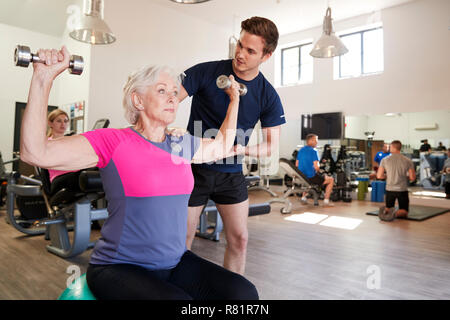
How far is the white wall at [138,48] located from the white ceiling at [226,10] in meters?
0.20

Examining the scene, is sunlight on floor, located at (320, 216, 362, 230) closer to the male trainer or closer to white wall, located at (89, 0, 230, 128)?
the male trainer

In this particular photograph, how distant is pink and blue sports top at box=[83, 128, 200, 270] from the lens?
95 centimetres

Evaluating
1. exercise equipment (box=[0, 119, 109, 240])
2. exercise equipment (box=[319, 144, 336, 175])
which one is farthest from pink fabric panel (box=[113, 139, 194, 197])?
exercise equipment (box=[319, 144, 336, 175])

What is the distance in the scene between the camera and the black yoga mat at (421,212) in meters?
4.50

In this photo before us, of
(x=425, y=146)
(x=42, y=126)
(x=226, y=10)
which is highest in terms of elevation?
(x=226, y=10)

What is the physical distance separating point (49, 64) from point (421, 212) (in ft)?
17.8

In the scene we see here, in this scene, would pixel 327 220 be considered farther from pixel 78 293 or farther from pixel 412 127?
pixel 78 293

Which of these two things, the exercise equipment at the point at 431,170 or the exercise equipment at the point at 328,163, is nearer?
the exercise equipment at the point at 431,170

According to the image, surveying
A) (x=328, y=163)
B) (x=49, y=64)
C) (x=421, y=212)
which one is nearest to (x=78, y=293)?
(x=49, y=64)

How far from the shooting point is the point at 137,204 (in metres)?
0.95

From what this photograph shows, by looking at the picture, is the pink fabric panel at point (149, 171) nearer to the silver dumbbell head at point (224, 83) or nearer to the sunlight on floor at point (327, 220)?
the silver dumbbell head at point (224, 83)

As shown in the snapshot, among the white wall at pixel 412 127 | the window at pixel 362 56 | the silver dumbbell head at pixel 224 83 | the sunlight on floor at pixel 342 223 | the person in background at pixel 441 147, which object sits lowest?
the sunlight on floor at pixel 342 223

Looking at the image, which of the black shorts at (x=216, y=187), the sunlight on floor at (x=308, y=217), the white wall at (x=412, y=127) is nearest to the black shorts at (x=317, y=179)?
the sunlight on floor at (x=308, y=217)
